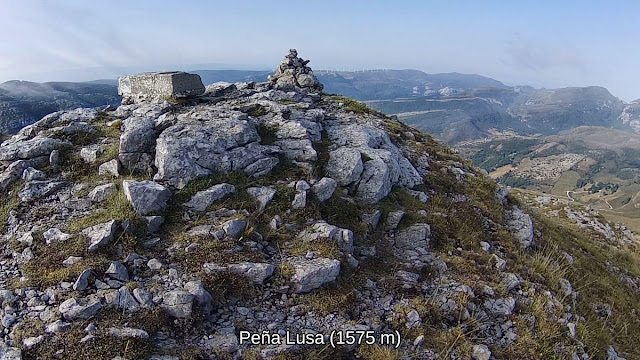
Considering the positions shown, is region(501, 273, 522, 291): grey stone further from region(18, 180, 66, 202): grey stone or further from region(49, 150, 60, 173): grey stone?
region(49, 150, 60, 173): grey stone

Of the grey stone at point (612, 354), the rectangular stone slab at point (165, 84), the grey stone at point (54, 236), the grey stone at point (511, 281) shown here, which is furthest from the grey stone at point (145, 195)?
the grey stone at point (612, 354)

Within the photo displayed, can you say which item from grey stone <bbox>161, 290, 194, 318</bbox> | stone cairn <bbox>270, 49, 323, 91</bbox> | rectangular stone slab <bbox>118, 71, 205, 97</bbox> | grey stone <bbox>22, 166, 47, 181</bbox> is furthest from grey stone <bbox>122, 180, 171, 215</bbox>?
stone cairn <bbox>270, 49, 323, 91</bbox>

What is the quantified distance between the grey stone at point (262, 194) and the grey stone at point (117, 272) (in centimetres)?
360

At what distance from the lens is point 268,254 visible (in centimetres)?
930

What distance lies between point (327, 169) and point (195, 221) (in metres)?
4.58

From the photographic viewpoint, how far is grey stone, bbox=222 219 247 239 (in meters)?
9.40

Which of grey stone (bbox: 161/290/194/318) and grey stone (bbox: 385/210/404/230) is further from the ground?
grey stone (bbox: 385/210/404/230)

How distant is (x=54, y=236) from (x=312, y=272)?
5.89 meters

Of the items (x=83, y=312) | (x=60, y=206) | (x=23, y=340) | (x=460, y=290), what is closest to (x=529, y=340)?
(x=460, y=290)

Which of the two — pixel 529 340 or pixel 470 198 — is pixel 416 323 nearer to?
pixel 529 340

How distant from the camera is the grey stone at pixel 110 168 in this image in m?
11.3

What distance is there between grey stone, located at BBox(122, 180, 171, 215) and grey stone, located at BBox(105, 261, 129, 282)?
1853mm

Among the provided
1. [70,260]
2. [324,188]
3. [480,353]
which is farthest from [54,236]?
[480,353]

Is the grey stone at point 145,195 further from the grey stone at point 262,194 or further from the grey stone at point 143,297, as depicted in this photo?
the grey stone at point 143,297
